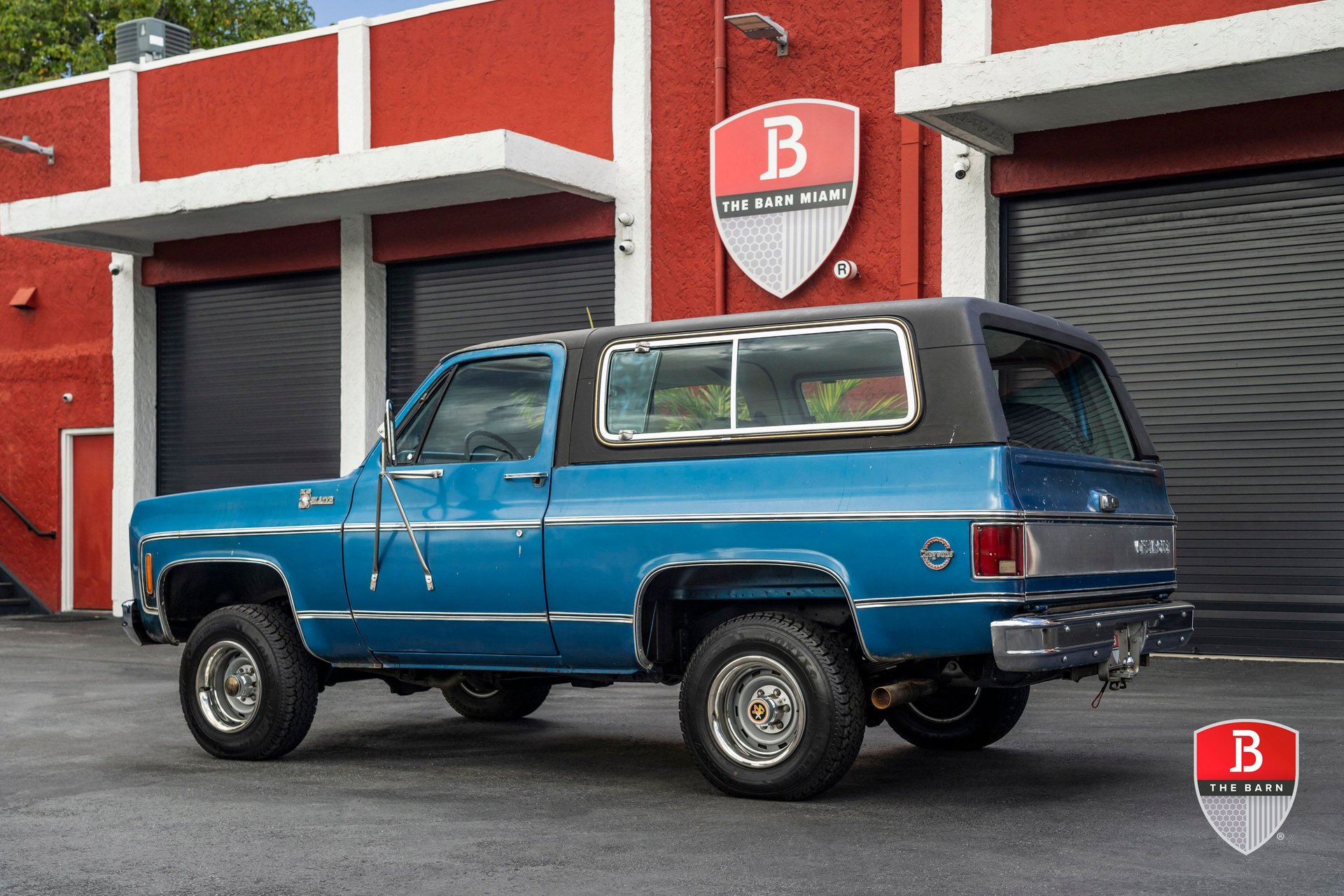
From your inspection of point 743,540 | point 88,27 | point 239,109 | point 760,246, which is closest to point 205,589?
point 743,540

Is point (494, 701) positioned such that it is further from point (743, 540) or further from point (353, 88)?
point (353, 88)

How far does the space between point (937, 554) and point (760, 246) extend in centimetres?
905

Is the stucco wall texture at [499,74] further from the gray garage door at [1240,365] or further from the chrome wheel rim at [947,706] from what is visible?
the chrome wheel rim at [947,706]

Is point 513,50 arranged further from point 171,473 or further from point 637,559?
point 637,559

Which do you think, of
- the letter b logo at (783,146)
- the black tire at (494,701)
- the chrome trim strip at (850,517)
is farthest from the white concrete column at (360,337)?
the chrome trim strip at (850,517)

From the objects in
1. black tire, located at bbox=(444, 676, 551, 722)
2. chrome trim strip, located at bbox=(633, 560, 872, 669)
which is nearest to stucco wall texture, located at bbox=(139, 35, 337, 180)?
black tire, located at bbox=(444, 676, 551, 722)

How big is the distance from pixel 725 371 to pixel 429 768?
8.25 feet

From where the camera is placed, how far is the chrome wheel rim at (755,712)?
647 cm

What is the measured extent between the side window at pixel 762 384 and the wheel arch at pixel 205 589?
7.72 feet

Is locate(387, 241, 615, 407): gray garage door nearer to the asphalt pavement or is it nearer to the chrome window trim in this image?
the asphalt pavement

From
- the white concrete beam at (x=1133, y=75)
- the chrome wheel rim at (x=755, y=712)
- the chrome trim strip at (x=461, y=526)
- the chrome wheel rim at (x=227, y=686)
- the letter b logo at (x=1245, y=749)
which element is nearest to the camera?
the letter b logo at (x=1245, y=749)

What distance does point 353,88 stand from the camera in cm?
1745

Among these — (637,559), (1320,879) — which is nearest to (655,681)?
(637,559)

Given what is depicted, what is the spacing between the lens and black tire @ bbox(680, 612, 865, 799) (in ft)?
20.7
